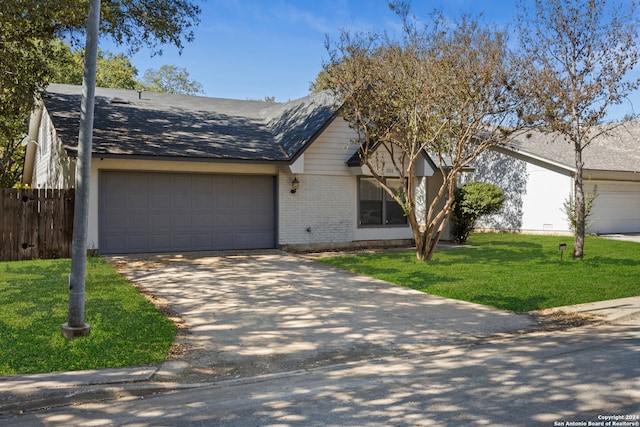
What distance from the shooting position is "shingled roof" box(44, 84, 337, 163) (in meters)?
14.2

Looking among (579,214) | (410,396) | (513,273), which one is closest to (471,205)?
(579,214)

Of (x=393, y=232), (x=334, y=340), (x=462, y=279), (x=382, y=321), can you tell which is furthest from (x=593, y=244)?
(x=334, y=340)

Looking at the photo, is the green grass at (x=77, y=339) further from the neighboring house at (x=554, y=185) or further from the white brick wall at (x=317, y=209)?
the neighboring house at (x=554, y=185)

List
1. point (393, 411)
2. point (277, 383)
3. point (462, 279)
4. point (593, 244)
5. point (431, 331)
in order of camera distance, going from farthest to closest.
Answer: point (593, 244)
point (462, 279)
point (431, 331)
point (277, 383)
point (393, 411)

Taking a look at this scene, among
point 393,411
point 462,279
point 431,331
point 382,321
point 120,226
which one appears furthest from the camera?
point 120,226

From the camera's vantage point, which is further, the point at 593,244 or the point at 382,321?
the point at 593,244

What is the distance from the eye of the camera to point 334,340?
6805 mm

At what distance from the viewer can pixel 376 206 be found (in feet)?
58.7

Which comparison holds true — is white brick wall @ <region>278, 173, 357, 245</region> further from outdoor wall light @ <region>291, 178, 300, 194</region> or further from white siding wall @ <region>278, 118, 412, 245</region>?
outdoor wall light @ <region>291, 178, 300, 194</region>

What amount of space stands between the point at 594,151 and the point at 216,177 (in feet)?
68.9

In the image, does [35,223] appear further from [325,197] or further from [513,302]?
[513,302]

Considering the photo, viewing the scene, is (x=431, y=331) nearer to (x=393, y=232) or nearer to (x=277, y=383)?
(x=277, y=383)

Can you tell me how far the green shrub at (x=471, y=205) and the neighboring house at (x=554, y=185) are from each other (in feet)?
18.3

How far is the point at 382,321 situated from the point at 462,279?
3.92 metres
